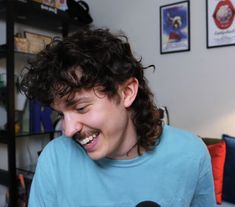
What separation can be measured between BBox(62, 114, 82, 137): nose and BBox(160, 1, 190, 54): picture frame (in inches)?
73.7

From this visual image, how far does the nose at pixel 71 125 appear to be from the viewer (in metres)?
0.80

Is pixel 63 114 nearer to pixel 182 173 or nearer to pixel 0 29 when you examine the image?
pixel 182 173

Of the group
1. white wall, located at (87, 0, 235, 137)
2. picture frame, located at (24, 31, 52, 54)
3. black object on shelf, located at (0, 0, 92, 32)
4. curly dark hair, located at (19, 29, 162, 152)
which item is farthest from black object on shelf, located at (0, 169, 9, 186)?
curly dark hair, located at (19, 29, 162, 152)

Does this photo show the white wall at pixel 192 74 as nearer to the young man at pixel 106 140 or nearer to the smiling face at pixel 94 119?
the young man at pixel 106 140

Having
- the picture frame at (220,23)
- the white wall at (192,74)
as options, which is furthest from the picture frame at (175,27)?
the picture frame at (220,23)

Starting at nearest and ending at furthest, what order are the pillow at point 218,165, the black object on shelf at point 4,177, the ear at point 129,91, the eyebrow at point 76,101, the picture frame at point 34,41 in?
the eyebrow at point 76,101 < the ear at point 129,91 < the pillow at point 218,165 < the black object on shelf at point 4,177 < the picture frame at point 34,41

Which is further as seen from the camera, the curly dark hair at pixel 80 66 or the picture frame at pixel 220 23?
the picture frame at pixel 220 23

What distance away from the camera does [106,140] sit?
84 centimetres

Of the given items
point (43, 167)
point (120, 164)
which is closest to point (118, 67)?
point (120, 164)

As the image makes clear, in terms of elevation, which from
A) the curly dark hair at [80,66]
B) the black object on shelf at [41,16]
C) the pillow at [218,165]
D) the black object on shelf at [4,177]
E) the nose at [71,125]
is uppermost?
the black object on shelf at [41,16]

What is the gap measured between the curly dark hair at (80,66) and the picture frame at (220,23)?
1.59 m

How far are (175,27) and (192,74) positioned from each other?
0.43 meters

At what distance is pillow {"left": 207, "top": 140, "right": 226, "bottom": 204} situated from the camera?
204cm

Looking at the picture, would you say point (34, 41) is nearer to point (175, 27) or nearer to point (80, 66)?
point (175, 27)
